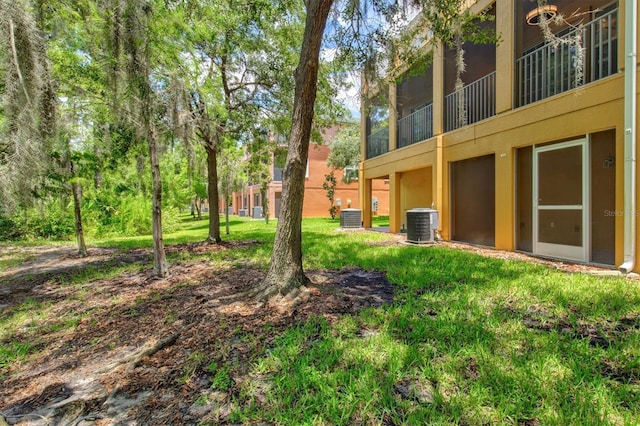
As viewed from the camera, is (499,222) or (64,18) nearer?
(64,18)

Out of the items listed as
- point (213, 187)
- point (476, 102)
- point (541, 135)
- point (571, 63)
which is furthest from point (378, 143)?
point (571, 63)

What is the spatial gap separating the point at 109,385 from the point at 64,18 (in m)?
5.70

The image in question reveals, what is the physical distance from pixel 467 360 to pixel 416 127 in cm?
922

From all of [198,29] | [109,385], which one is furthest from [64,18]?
[109,385]

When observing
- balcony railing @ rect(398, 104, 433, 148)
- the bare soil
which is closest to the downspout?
the bare soil

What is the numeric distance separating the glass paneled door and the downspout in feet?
2.63

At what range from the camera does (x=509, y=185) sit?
687 centimetres

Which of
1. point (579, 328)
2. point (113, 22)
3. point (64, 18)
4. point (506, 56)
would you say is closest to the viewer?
point (579, 328)

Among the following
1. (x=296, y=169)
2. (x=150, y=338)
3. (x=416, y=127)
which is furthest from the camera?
(x=416, y=127)

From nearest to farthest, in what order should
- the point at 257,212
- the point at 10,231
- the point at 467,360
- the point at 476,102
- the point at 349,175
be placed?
1. the point at 467,360
2. the point at 476,102
3. the point at 10,231
4. the point at 349,175
5. the point at 257,212

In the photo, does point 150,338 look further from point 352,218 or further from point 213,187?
point 352,218

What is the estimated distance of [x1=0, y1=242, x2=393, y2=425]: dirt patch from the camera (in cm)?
217

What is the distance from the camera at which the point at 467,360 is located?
245 cm

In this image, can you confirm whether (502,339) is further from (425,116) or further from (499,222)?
(425,116)
